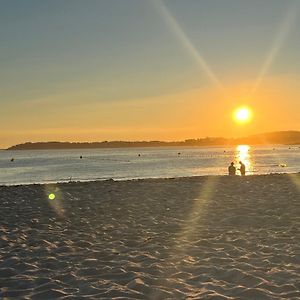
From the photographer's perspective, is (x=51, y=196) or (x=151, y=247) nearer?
(x=151, y=247)

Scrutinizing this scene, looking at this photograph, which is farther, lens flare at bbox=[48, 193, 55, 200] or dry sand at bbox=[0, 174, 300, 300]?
lens flare at bbox=[48, 193, 55, 200]

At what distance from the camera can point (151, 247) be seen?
9.52 m

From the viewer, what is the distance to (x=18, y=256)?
28.9ft

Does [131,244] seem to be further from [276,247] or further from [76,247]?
[276,247]

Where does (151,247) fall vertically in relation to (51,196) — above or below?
below

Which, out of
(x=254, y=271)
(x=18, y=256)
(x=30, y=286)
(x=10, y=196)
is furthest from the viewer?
(x=10, y=196)

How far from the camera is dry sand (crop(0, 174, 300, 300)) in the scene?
Answer: 679 centimetres

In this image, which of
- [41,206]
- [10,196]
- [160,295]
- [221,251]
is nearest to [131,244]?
[221,251]

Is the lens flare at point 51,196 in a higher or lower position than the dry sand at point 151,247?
higher

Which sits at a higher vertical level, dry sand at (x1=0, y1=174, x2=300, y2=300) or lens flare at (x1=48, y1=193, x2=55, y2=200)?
lens flare at (x1=48, y1=193, x2=55, y2=200)

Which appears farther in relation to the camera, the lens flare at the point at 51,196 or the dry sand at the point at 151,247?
the lens flare at the point at 51,196

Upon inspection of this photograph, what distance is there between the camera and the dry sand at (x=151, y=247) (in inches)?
267

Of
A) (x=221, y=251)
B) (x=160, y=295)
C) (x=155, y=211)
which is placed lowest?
(x=160, y=295)

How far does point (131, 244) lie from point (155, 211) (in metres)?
4.73
